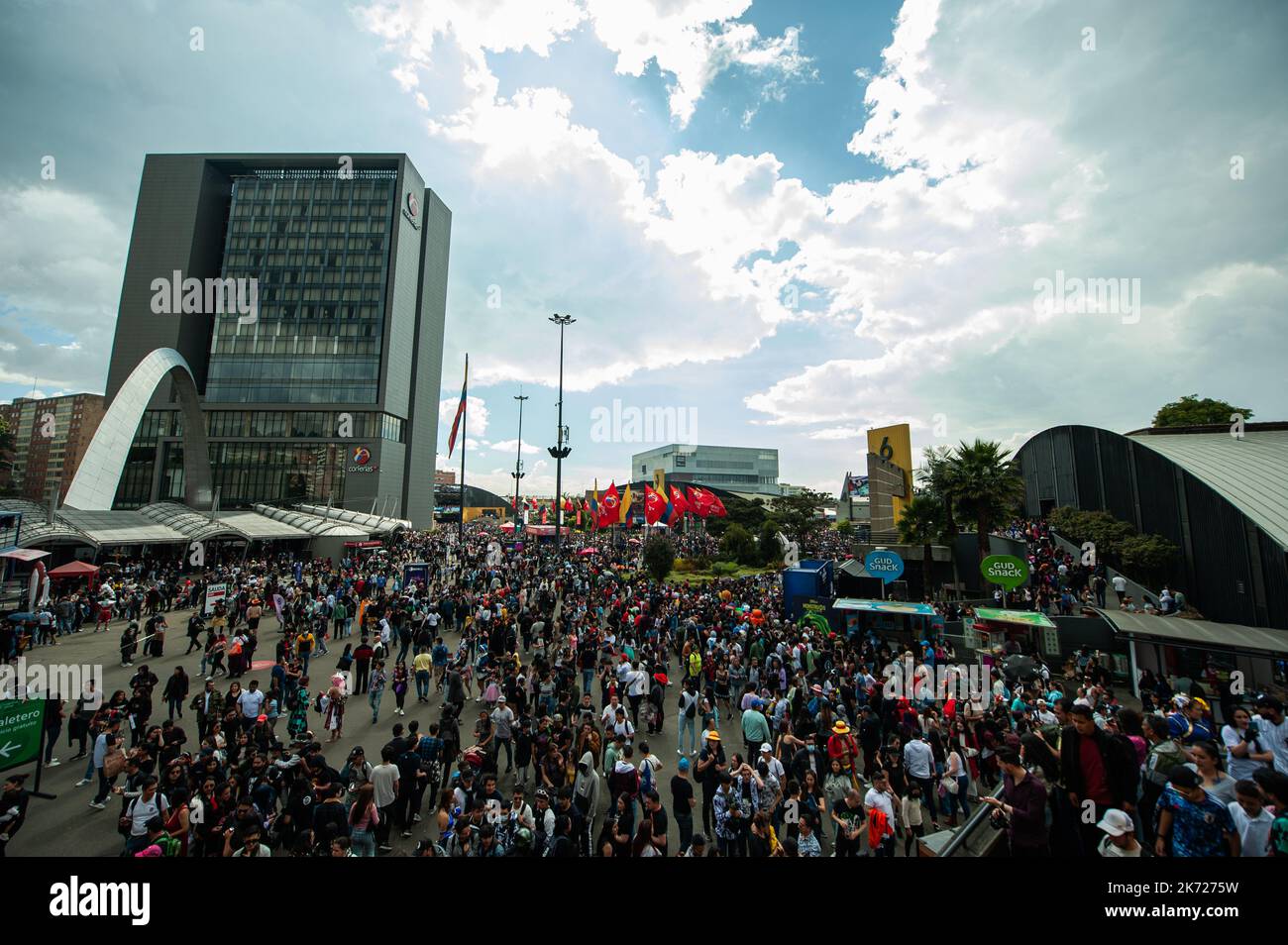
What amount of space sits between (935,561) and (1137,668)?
1344 centimetres

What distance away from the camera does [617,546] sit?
44500 millimetres

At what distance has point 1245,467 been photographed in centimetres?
2066

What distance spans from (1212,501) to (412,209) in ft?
286

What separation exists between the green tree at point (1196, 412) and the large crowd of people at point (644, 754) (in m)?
43.8

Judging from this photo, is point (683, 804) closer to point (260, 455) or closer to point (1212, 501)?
point (1212, 501)

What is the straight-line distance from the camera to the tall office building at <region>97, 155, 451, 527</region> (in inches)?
2598

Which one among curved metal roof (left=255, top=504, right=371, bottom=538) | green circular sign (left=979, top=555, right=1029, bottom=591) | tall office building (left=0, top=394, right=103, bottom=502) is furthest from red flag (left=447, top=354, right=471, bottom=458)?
tall office building (left=0, top=394, right=103, bottom=502)

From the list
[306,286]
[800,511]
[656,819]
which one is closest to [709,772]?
[656,819]

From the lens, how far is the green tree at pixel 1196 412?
138 feet

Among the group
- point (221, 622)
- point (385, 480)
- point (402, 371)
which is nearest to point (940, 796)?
point (221, 622)

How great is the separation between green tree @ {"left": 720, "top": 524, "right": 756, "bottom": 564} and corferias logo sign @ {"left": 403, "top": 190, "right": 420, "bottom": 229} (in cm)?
6563

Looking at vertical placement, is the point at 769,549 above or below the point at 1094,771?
above
